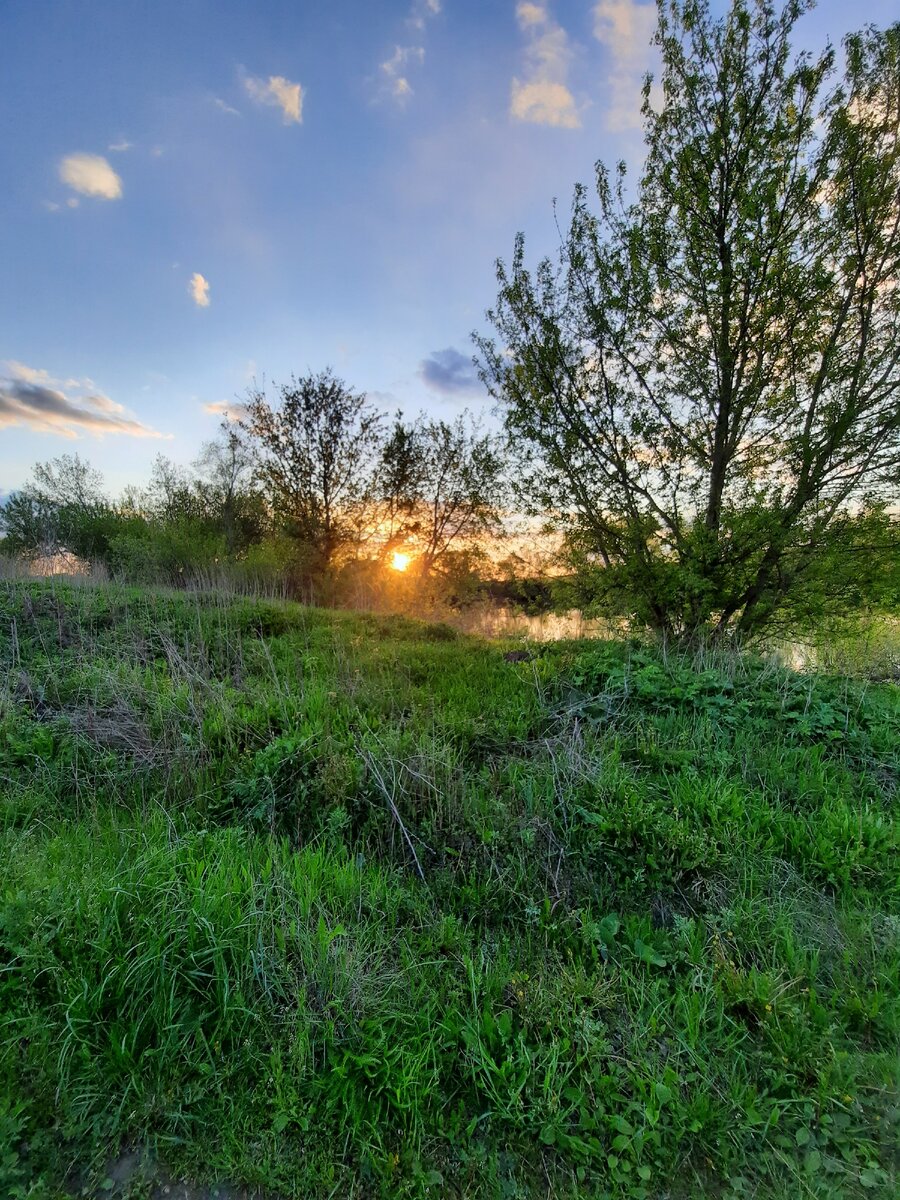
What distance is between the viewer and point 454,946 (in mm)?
2246

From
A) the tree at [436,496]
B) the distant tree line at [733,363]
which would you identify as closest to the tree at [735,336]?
the distant tree line at [733,363]

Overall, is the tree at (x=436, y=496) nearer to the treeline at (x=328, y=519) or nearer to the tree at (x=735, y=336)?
the treeline at (x=328, y=519)

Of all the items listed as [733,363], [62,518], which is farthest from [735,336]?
[62,518]

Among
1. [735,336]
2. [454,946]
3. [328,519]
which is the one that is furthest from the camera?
[328,519]

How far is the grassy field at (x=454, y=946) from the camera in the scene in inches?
61.2

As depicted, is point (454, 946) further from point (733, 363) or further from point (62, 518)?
point (62, 518)

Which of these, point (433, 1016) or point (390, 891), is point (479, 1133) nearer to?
point (433, 1016)

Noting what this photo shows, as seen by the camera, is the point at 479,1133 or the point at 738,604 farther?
the point at 738,604

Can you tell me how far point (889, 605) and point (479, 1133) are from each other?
20.9 feet

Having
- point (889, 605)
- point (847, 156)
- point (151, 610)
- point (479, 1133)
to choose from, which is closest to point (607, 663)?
point (889, 605)

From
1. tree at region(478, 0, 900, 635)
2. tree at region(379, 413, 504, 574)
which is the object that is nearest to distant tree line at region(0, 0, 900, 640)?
tree at region(478, 0, 900, 635)

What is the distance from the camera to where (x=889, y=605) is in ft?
17.6

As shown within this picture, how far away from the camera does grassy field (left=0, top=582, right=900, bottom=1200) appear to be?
5.10 feet

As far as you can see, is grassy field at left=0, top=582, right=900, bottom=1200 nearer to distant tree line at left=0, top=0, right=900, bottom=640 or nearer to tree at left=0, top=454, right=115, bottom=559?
distant tree line at left=0, top=0, right=900, bottom=640
